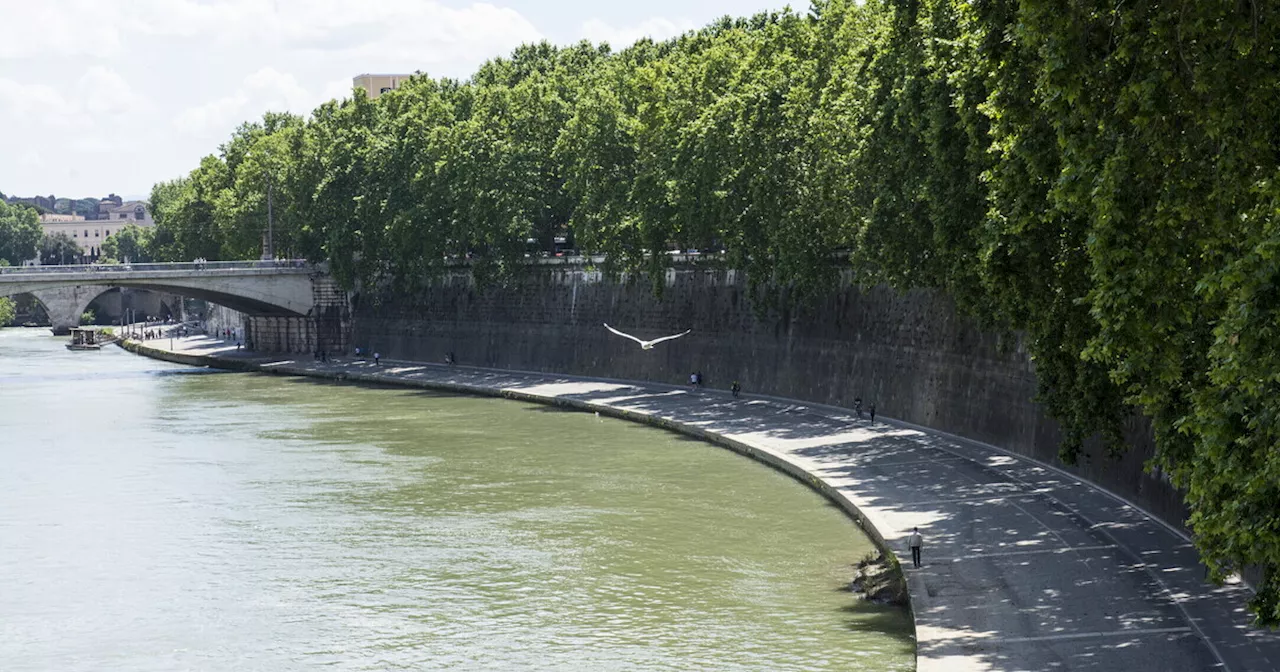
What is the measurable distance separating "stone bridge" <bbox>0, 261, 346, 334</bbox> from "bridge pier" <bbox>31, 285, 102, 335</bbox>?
4725cm

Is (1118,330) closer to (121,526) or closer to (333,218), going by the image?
(121,526)

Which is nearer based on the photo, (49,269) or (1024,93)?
(1024,93)

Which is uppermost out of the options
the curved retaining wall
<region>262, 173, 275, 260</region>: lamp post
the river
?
<region>262, 173, 275, 260</region>: lamp post

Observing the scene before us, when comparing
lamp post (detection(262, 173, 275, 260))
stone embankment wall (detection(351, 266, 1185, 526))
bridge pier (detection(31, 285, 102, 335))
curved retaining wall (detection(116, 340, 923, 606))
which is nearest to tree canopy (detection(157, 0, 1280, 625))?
lamp post (detection(262, 173, 275, 260))

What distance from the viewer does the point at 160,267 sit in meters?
89.2

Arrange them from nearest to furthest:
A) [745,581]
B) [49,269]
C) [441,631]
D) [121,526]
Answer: [441,631], [745,581], [121,526], [49,269]

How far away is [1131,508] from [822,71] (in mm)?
21940

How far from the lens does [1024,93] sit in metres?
20.6

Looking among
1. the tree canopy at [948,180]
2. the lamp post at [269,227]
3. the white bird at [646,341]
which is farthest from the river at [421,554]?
the lamp post at [269,227]

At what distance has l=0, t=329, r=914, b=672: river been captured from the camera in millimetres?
23938

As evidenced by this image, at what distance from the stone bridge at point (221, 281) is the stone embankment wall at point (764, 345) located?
3.67 m

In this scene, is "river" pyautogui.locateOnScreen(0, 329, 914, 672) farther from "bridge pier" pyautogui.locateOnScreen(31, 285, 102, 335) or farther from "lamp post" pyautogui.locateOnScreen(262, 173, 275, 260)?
"bridge pier" pyautogui.locateOnScreen(31, 285, 102, 335)

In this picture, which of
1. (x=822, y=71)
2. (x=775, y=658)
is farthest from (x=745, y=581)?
(x=822, y=71)

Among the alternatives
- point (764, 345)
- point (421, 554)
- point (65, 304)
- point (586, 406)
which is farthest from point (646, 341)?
point (65, 304)
